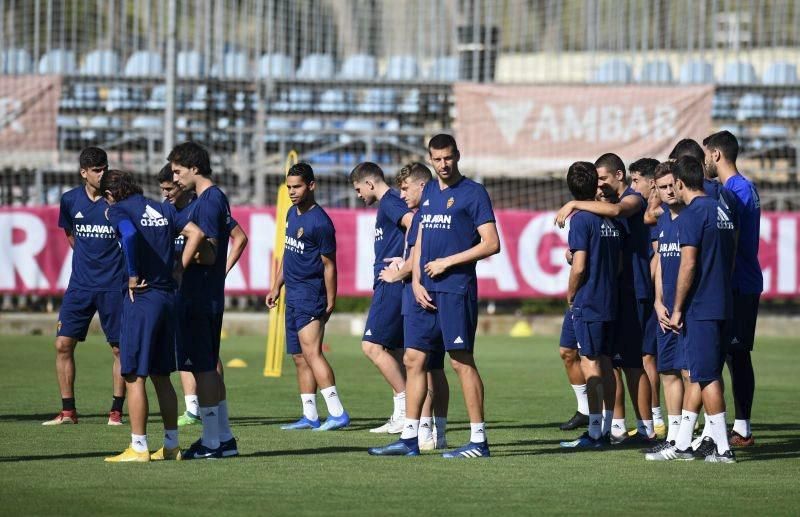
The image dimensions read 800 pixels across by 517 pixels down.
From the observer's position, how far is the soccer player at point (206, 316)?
966cm

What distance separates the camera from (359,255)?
23953 millimetres

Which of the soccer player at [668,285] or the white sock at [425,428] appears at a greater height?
the soccer player at [668,285]

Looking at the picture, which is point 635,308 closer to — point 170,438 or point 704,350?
point 704,350

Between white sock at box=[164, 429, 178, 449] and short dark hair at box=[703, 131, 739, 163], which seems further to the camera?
short dark hair at box=[703, 131, 739, 163]

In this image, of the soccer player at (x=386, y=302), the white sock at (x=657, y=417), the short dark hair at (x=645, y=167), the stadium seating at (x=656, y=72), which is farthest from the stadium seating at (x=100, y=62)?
the white sock at (x=657, y=417)

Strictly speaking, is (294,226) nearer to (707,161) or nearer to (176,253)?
(176,253)

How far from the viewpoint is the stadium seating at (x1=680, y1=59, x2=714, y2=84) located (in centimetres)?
2622

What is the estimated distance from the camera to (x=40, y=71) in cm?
2609

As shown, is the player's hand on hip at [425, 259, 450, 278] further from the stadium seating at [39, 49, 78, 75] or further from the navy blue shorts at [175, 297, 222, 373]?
the stadium seating at [39, 49, 78, 75]

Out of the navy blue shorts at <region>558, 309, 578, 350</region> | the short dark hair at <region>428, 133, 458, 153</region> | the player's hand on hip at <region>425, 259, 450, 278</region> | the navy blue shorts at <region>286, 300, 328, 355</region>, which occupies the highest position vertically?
the short dark hair at <region>428, 133, 458, 153</region>

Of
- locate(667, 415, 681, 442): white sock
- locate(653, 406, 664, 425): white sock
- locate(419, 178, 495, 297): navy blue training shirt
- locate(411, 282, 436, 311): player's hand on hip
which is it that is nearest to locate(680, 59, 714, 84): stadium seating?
locate(653, 406, 664, 425): white sock

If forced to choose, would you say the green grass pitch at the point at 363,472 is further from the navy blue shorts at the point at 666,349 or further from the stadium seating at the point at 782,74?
the stadium seating at the point at 782,74

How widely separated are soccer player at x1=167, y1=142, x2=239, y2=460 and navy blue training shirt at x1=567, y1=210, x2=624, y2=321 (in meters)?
2.74

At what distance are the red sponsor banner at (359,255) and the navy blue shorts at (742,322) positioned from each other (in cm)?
1292
